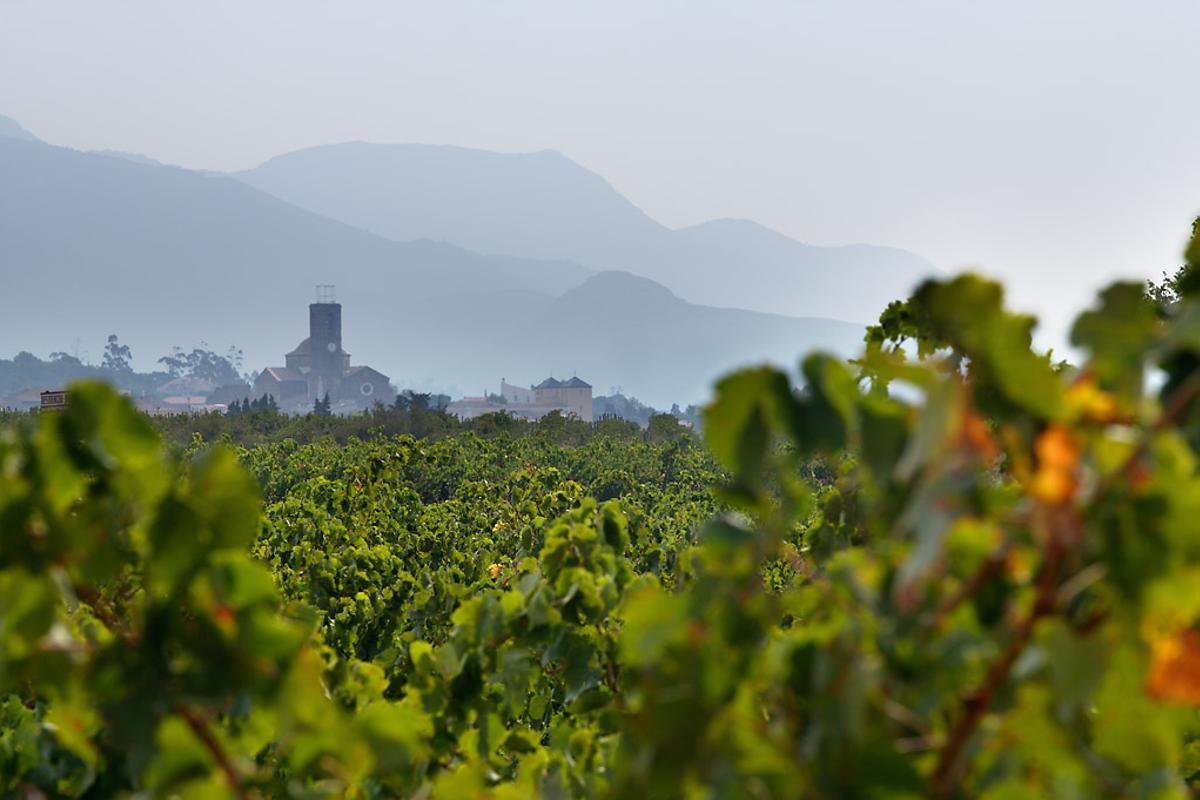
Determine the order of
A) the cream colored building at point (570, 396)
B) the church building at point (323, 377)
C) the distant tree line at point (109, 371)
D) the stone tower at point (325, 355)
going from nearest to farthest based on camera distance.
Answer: the cream colored building at point (570, 396), the church building at point (323, 377), the stone tower at point (325, 355), the distant tree line at point (109, 371)

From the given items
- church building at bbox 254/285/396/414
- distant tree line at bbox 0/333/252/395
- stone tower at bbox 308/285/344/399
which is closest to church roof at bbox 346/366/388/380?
church building at bbox 254/285/396/414

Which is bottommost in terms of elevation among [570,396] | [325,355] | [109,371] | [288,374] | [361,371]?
[570,396]

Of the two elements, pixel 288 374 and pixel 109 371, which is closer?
pixel 288 374

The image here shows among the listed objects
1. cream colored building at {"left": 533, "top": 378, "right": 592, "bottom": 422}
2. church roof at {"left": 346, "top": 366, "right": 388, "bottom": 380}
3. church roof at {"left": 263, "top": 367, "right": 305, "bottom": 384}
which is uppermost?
church roof at {"left": 346, "top": 366, "right": 388, "bottom": 380}

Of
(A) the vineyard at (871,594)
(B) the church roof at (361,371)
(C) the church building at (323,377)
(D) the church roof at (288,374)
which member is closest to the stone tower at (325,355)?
(C) the church building at (323,377)

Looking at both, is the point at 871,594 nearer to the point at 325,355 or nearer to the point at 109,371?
the point at 325,355

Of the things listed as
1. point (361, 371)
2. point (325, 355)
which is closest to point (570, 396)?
point (361, 371)

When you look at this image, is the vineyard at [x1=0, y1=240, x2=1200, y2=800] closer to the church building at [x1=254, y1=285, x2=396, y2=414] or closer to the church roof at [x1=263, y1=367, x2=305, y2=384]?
the church building at [x1=254, y1=285, x2=396, y2=414]

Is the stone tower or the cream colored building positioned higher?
the stone tower

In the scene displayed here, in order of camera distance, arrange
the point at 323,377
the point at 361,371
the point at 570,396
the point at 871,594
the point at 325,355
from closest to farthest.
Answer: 1. the point at 871,594
2. the point at 570,396
3. the point at 361,371
4. the point at 325,355
5. the point at 323,377

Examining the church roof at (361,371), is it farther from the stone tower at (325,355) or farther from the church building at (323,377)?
the stone tower at (325,355)

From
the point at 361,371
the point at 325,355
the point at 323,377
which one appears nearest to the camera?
the point at 361,371

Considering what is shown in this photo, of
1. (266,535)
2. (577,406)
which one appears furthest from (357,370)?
(266,535)

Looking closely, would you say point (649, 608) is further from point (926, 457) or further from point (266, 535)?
point (266, 535)
